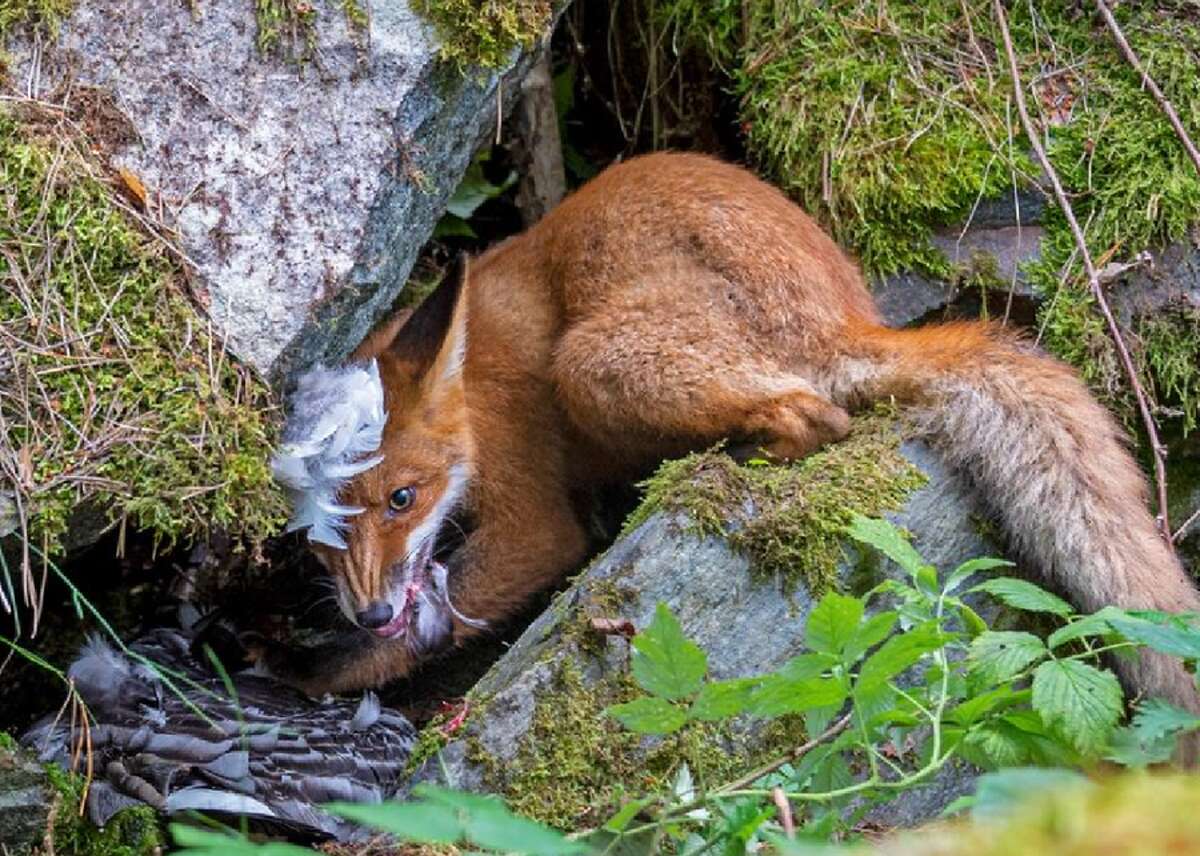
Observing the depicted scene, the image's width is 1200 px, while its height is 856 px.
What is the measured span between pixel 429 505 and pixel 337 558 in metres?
0.48

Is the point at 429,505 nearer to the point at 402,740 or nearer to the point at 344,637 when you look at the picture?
the point at 344,637

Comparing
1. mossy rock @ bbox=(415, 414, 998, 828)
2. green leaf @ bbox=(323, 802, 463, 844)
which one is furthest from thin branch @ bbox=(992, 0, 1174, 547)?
green leaf @ bbox=(323, 802, 463, 844)

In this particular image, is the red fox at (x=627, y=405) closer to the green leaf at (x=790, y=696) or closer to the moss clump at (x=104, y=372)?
the moss clump at (x=104, y=372)

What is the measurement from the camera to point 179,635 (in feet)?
19.2

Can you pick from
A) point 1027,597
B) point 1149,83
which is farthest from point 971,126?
point 1027,597

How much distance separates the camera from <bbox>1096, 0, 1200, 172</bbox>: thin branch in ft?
20.9

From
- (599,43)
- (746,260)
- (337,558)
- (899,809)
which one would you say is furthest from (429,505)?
(599,43)

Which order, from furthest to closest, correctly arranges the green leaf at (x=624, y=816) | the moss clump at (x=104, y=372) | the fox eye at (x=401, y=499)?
the fox eye at (x=401, y=499), the moss clump at (x=104, y=372), the green leaf at (x=624, y=816)

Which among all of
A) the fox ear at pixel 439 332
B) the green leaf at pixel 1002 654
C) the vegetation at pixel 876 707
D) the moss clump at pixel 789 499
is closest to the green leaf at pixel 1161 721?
the vegetation at pixel 876 707

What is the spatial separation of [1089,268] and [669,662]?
4061 millimetres

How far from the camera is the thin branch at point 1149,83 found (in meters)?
6.36

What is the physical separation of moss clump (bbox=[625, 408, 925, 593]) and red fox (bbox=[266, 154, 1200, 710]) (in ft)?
0.81

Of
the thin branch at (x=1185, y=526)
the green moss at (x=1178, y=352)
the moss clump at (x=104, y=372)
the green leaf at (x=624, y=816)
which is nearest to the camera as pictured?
the green leaf at (x=624, y=816)

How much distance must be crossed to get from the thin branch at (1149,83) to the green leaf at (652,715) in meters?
4.57
